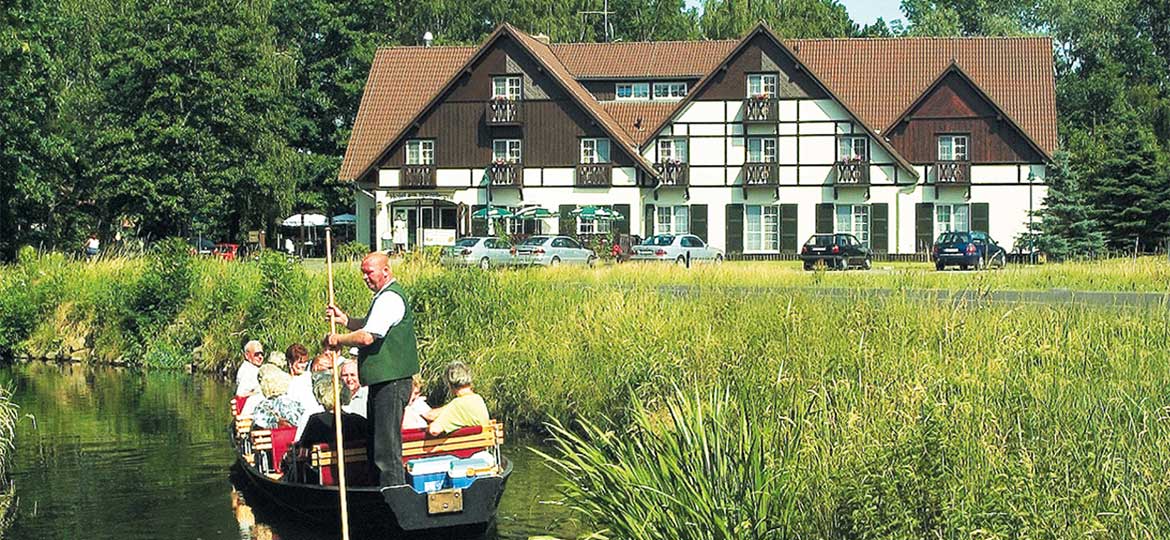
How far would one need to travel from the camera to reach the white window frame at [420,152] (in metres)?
59.4

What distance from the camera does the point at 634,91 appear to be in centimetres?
Answer: 6266

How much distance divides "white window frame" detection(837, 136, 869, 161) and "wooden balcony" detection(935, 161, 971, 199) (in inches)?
112

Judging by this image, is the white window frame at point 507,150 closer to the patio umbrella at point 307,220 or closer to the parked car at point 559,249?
the parked car at point 559,249

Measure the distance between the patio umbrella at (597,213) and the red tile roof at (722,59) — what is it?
316cm

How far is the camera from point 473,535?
1395cm

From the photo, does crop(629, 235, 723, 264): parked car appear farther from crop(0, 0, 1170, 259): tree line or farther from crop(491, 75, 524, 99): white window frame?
crop(0, 0, 1170, 259): tree line

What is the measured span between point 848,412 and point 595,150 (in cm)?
4877

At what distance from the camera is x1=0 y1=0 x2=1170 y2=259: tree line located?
48.7 m

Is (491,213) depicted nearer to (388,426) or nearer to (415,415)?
(415,415)

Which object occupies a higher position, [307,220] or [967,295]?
[307,220]

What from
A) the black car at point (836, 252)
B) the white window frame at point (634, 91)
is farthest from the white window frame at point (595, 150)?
the black car at point (836, 252)

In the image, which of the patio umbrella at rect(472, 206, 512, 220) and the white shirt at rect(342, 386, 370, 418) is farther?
the patio umbrella at rect(472, 206, 512, 220)

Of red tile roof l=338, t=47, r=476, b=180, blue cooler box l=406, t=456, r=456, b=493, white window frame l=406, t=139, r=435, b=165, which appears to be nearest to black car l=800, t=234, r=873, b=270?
white window frame l=406, t=139, r=435, b=165

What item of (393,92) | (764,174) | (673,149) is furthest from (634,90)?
(393,92)
